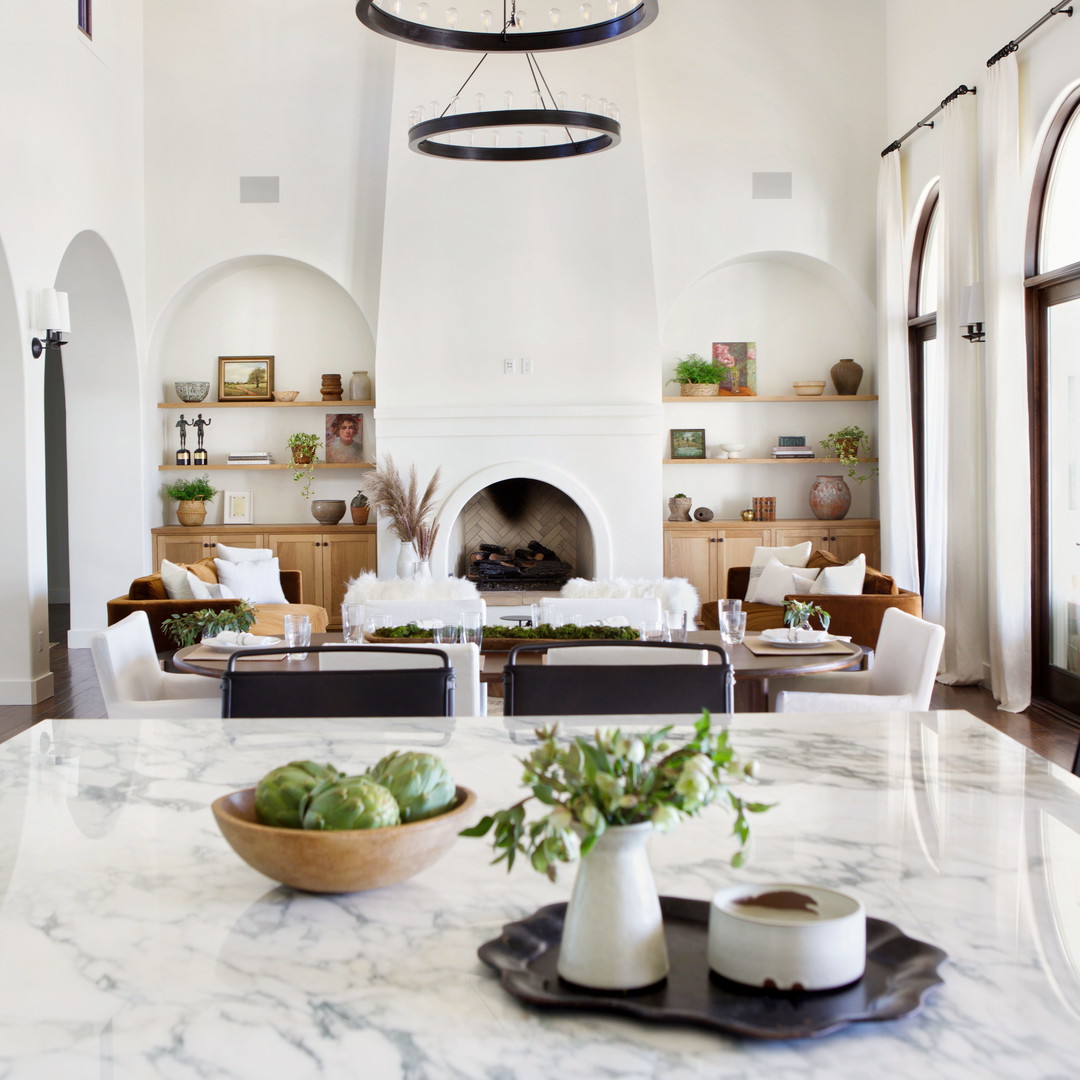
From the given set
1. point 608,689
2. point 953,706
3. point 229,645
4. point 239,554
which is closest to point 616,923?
point 608,689

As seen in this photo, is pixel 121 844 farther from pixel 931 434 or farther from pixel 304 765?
pixel 931 434

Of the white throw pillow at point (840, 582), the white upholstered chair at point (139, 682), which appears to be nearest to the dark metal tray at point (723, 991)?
the white upholstered chair at point (139, 682)

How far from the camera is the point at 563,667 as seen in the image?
234 cm

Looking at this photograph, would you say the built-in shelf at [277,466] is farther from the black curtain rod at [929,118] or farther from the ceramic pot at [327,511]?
the black curtain rod at [929,118]

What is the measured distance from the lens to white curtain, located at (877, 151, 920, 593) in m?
7.99

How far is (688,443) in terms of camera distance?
9.18m

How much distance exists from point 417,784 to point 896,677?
2368 millimetres

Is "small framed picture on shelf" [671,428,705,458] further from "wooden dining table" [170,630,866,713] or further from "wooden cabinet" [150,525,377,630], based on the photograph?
"wooden dining table" [170,630,866,713]

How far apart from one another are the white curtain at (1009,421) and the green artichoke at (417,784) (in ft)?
17.7

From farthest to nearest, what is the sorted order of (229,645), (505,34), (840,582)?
(840,582), (505,34), (229,645)

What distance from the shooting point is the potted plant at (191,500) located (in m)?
8.98

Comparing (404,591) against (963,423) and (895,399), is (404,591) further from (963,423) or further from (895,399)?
(895,399)

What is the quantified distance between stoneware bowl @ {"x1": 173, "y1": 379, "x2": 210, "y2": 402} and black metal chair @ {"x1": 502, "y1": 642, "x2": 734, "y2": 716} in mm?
7380

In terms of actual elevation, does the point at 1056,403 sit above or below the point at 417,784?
above
